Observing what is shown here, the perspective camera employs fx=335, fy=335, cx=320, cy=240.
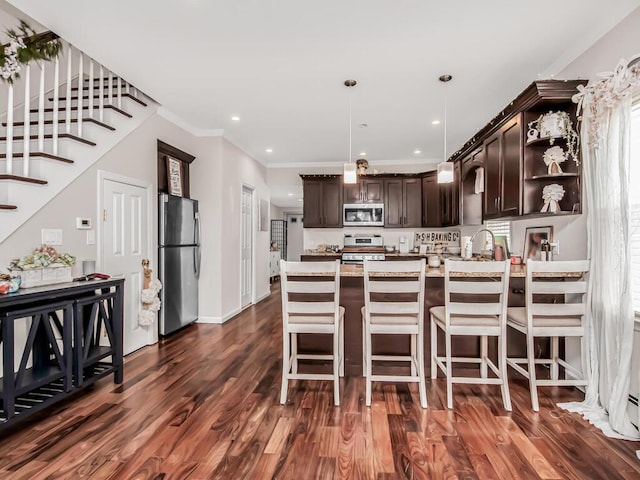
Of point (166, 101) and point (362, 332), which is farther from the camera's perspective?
point (166, 101)

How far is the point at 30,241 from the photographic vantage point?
2.53 meters

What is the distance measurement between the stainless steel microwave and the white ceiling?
216cm

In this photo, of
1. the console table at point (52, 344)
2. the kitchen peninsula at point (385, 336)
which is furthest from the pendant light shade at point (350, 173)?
the console table at point (52, 344)

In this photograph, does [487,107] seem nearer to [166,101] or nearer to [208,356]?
[166,101]

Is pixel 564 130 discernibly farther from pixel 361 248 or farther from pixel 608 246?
pixel 361 248

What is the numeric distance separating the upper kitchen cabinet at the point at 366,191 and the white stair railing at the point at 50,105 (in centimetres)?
385

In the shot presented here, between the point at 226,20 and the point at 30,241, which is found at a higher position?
the point at 226,20

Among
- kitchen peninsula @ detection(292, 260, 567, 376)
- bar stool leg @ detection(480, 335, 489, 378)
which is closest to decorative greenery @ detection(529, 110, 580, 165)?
kitchen peninsula @ detection(292, 260, 567, 376)

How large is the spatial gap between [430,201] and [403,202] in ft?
1.60

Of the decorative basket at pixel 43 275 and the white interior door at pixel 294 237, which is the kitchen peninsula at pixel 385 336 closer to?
the decorative basket at pixel 43 275

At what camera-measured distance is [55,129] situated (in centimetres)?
270

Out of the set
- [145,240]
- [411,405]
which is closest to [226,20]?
[145,240]

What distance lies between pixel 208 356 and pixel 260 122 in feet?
9.74

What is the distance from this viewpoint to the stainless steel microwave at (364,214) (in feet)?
21.0
